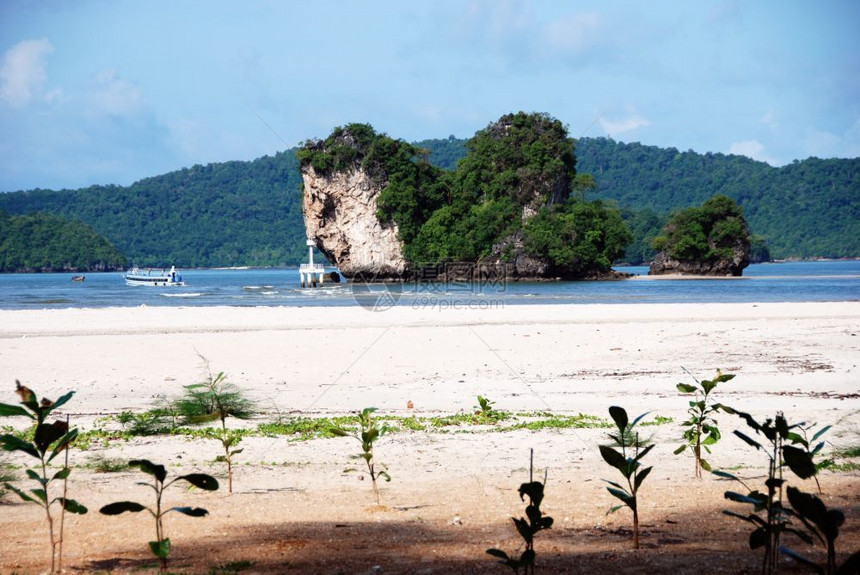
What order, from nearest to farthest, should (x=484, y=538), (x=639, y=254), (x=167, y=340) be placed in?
(x=484, y=538)
(x=167, y=340)
(x=639, y=254)

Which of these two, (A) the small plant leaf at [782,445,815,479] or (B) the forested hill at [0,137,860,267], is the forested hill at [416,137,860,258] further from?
(A) the small plant leaf at [782,445,815,479]

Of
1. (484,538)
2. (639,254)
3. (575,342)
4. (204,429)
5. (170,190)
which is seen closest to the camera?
(484,538)

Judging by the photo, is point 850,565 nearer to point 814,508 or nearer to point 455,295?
point 814,508

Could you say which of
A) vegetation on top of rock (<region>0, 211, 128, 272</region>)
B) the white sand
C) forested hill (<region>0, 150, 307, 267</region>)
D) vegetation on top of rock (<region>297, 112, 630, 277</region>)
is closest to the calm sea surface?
the white sand

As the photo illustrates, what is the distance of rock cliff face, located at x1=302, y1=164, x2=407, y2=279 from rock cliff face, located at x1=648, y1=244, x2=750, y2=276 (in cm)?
2906

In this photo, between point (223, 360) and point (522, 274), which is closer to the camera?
point (223, 360)

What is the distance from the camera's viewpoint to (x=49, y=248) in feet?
438

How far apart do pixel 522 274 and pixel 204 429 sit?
217 ft

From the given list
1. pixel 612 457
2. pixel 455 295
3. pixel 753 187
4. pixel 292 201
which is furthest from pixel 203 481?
pixel 753 187

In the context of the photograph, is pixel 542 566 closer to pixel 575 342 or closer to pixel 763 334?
pixel 575 342

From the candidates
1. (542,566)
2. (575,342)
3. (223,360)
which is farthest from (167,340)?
(542,566)

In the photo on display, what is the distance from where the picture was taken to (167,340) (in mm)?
15828

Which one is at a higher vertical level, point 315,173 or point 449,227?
point 315,173

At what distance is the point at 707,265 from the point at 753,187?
9665cm
